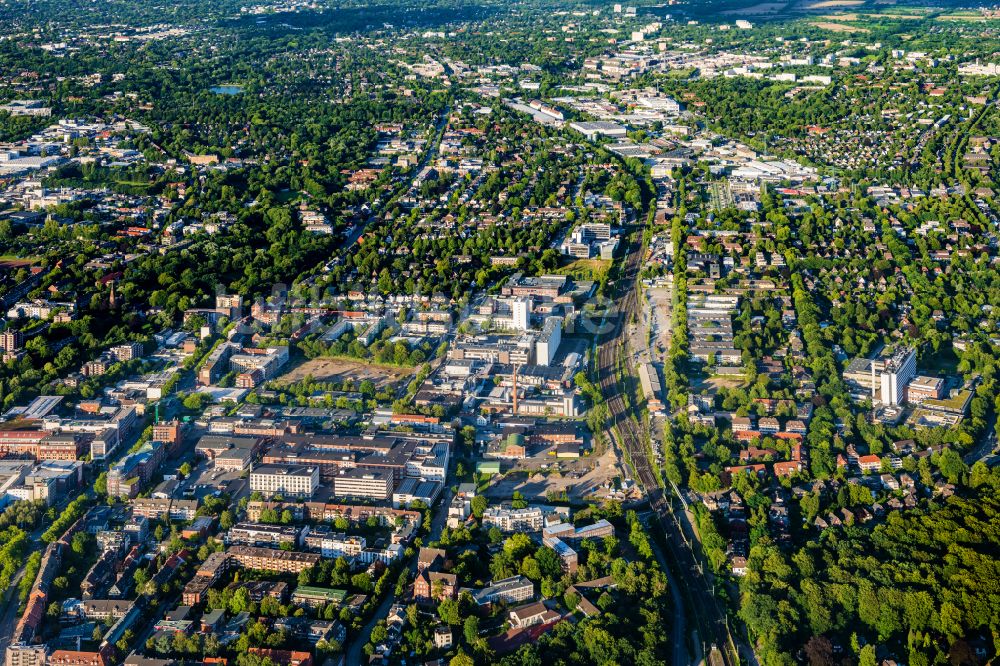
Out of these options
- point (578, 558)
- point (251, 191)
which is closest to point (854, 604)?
point (578, 558)

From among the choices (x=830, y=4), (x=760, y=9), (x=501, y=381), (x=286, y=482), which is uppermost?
(x=286, y=482)

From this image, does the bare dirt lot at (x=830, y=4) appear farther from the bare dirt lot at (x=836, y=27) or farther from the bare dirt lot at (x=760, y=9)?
the bare dirt lot at (x=836, y=27)

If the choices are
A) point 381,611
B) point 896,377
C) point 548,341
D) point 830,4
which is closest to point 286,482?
point 381,611

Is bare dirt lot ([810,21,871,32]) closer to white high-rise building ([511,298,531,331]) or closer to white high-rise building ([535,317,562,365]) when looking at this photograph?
white high-rise building ([511,298,531,331])

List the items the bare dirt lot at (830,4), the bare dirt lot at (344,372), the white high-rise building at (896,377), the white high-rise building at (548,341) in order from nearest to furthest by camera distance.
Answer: the white high-rise building at (896,377), the bare dirt lot at (344,372), the white high-rise building at (548,341), the bare dirt lot at (830,4)

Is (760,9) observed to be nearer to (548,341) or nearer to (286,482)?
(548,341)

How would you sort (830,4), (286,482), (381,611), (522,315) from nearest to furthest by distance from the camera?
(381,611)
(286,482)
(522,315)
(830,4)

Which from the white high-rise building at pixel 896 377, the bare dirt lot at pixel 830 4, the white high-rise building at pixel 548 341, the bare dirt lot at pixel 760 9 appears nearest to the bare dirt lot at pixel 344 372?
the white high-rise building at pixel 548 341
